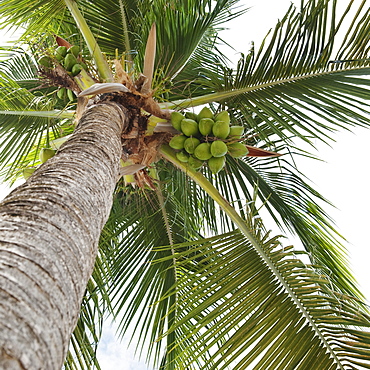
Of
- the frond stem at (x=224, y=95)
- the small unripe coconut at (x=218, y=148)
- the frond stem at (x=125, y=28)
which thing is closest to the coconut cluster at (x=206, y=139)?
the small unripe coconut at (x=218, y=148)

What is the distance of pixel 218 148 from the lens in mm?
2062

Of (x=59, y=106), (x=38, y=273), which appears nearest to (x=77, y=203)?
(x=38, y=273)

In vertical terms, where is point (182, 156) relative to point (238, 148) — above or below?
above

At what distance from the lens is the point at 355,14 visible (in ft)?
7.82

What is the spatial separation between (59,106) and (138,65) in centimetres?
91

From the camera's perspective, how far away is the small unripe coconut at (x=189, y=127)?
212cm

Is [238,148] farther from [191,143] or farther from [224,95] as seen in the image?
[224,95]

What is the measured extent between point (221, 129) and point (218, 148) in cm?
11

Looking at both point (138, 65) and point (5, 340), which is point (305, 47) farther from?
point (5, 340)

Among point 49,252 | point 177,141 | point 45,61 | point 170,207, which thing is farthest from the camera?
point 170,207

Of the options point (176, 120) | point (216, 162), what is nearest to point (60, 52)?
point (176, 120)

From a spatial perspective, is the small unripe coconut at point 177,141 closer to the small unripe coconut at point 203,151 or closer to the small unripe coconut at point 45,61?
the small unripe coconut at point 203,151

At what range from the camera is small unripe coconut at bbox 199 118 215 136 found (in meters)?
2.11

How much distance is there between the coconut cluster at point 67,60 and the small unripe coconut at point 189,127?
78 cm
